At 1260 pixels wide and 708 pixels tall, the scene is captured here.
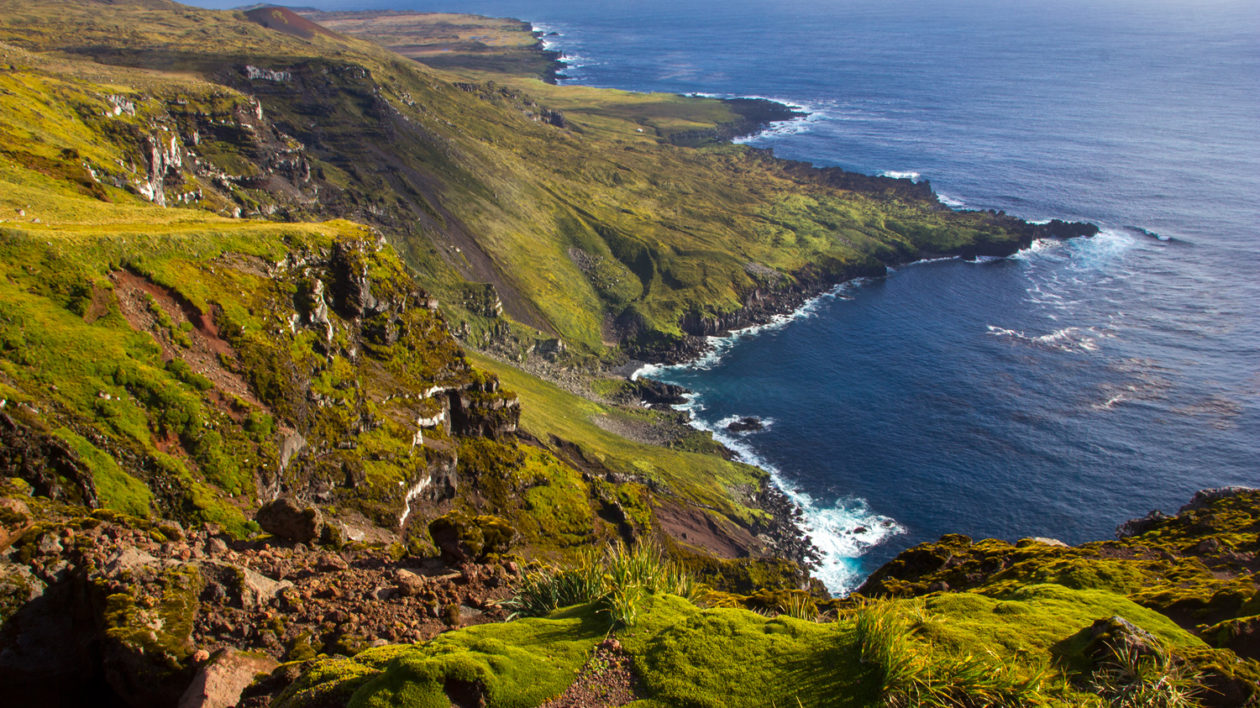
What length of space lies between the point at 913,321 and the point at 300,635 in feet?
452

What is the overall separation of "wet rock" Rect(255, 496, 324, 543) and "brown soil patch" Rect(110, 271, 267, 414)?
17.3 meters

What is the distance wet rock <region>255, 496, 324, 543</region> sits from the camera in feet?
102

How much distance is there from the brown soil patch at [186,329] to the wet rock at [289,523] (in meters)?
17.3

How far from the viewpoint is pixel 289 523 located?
3103cm

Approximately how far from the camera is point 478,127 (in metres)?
191

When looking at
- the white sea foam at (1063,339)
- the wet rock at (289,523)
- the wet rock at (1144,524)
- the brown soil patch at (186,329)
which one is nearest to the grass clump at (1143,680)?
the wet rock at (289,523)

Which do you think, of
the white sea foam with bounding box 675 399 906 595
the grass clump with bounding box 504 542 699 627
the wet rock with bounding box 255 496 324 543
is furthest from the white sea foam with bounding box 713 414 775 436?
the grass clump with bounding box 504 542 699 627

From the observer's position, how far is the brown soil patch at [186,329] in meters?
44.0

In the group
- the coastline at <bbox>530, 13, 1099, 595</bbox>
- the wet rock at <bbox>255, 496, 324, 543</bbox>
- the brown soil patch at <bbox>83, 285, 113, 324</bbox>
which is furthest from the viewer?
Result: the coastline at <bbox>530, 13, 1099, 595</bbox>

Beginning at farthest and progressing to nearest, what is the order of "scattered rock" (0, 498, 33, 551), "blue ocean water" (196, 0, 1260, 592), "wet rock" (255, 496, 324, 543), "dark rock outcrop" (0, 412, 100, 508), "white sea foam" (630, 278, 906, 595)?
"blue ocean water" (196, 0, 1260, 592) → "white sea foam" (630, 278, 906, 595) → "wet rock" (255, 496, 324, 543) → "dark rock outcrop" (0, 412, 100, 508) → "scattered rock" (0, 498, 33, 551)

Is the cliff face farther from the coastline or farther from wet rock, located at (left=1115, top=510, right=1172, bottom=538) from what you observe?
the coastline

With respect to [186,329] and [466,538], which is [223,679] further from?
[186,329]

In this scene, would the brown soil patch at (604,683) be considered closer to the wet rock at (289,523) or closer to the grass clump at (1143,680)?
the grass clump at (1143,680)

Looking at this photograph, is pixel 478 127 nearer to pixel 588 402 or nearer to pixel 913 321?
pixel 588 402
